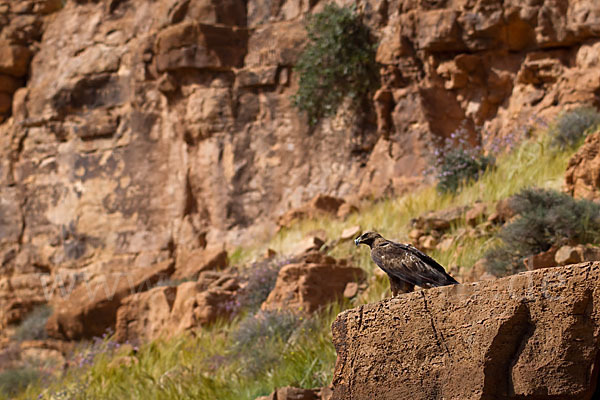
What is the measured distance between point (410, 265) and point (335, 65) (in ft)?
29.3

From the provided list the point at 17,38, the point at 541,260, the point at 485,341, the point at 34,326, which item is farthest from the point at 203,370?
the point at 17,38

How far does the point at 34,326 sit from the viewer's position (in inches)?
492

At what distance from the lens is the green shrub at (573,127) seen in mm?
9133

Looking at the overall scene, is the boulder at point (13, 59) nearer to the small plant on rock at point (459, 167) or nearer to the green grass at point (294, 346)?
the green grass at point (294, 346)

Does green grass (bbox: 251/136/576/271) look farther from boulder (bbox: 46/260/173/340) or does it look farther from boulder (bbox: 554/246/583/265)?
boulder (bbox: 46/260/173/340)

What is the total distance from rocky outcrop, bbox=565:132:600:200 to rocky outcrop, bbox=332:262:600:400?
178 inches

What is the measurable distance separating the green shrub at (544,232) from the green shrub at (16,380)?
565cm

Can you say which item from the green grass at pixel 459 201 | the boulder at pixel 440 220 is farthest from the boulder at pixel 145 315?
the boulder at pixel 440 220

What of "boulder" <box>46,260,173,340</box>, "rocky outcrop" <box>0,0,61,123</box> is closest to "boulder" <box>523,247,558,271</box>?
"boulder" <box>46,260,173,340</box>

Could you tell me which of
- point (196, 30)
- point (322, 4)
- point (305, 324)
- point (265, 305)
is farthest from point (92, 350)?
point (322, 4)

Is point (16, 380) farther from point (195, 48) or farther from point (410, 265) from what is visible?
point (410, 265)

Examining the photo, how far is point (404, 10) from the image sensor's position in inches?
465

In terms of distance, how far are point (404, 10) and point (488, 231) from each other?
5.04m

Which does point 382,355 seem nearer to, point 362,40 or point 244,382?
point 244,382
